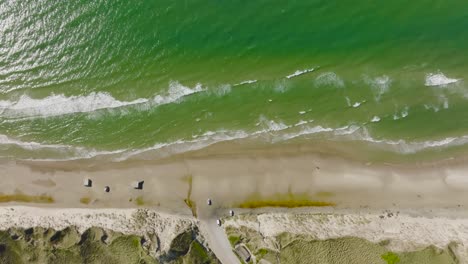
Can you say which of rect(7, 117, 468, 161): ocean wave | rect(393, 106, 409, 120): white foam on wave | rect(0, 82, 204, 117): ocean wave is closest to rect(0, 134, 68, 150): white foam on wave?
rect(7, 117, 468, 161): ocean wave

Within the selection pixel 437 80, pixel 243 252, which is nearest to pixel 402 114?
pixel 437 80

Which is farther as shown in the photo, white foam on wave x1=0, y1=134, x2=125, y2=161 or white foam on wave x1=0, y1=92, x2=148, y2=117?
white foam on wave x1=0, y1=92, x2=148, y2=117

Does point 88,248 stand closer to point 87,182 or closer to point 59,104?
point 87,182

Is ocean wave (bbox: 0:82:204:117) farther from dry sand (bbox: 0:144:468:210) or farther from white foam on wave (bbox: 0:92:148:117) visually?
dry sand (bbox: 0:144:468:210)

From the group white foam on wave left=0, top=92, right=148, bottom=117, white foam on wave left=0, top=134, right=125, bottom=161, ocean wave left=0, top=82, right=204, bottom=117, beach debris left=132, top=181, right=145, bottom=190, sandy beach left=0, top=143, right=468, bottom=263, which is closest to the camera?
sandy beach left=0, top=143, right=468, bottom=263

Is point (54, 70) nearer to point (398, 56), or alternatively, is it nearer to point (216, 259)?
point (216, 259)

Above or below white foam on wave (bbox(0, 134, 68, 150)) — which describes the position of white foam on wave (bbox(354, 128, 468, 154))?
below
